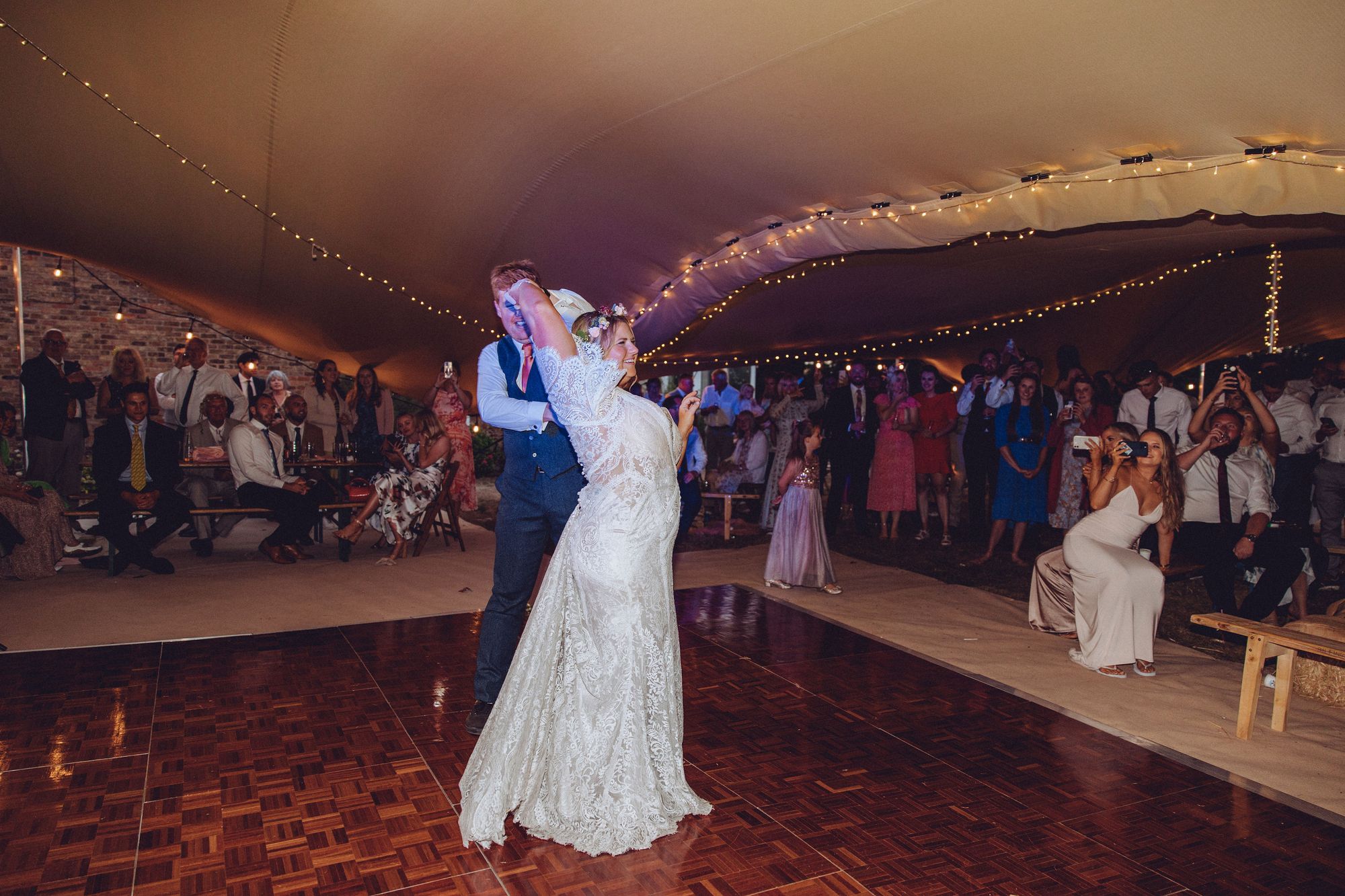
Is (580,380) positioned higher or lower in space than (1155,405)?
lower

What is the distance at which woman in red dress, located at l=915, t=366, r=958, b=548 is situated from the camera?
26.8ft

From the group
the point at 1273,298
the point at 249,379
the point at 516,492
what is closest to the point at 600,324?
the point at 516,492

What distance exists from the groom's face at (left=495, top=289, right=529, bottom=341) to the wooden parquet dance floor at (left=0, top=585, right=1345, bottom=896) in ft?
5.01

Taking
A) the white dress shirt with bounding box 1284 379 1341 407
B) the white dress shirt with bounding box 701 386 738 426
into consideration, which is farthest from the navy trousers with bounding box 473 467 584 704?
the white dress shirt with bounding box 701 386 738 426

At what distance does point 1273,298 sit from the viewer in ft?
29.4

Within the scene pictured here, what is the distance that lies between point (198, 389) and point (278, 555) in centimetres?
219

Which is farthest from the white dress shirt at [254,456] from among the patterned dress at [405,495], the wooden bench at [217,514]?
the patterned dress at [405,495]

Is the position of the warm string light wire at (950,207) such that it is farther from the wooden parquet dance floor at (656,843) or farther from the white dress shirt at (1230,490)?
the wooden parquet dance floor at (656,843)

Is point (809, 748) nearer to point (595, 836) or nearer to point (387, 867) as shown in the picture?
point (595, 836)

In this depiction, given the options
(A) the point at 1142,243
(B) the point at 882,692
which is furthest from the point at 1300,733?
(A) the point at 1142,243

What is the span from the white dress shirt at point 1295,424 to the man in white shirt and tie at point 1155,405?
2.89 feet

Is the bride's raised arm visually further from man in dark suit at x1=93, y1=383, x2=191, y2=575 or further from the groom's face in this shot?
man in dark suit at x1=93, y1=383, x2=191, y2=575

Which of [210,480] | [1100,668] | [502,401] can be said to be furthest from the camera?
[210,480]

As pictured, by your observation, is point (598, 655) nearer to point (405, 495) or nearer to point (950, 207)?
point (950, 207)
